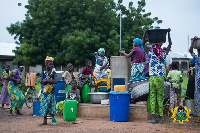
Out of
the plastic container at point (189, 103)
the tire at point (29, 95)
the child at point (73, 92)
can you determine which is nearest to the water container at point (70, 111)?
the child at point (73, 92)

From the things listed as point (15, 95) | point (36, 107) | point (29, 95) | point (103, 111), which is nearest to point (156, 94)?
point (103, 111)

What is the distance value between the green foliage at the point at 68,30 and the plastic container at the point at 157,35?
58.4 feet

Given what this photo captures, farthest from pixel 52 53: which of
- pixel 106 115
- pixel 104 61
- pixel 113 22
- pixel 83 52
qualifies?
pixel 106 115

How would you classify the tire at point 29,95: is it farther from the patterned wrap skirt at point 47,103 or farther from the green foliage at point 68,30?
the green foliage at point 68,30

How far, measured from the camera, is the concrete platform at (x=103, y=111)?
30.9ft

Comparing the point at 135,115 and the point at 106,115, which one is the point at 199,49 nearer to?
the point at 135,115

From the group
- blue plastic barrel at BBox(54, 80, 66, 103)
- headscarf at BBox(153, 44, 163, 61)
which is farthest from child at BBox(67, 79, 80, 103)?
headscarf at BBox(153, 44, 163, 61)

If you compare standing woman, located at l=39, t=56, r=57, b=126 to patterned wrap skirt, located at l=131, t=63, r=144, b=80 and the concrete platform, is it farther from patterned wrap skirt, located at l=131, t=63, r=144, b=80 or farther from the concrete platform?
patterned wrap skirt, located at l=131, t=63, r=144, b=80

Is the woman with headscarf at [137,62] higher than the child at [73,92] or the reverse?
higher

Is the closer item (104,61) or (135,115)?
(135,115)

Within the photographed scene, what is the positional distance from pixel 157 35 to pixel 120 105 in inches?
84.3

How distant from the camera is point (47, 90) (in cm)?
838

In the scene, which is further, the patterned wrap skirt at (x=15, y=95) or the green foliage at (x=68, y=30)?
the green foliage at (x=68, y=30)

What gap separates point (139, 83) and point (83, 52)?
703 inches
